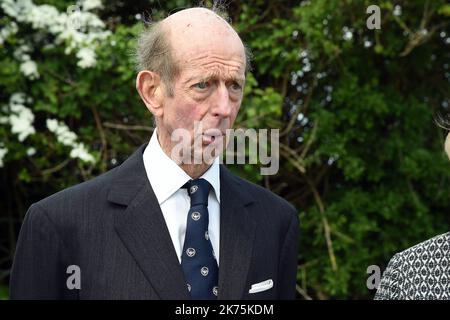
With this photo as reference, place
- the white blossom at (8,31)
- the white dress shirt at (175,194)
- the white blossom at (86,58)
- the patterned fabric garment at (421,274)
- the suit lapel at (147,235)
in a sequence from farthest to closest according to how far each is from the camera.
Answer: the white blossom at (8,31), the white blossom at (86,58), the patterned fabric garment at (421,274), the white dress shirt at (175,194), the suit lapel at (147,235)

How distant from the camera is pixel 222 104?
2.20 metres

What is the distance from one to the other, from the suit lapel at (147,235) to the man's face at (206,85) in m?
0.21

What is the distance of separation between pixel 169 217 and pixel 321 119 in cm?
276

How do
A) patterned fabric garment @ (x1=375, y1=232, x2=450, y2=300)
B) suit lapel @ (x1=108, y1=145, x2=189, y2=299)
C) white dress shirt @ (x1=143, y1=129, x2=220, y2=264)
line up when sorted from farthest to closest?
patterned fabric garment @ (x1=375, y1=232, x2=450, y2=300) < white dress shirt @ (x1=143, y1=129, x2=220, y2=264) < suit lapel @ (x1=108, y1=145, x2=189, y2=299)

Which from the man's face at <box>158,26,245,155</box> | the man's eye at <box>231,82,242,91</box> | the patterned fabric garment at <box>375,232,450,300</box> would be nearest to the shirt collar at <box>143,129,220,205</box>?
the man's face at <box>158,26,245,155</box>

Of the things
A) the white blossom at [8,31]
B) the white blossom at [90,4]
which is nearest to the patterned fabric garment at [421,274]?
the white blossom at [90,4]

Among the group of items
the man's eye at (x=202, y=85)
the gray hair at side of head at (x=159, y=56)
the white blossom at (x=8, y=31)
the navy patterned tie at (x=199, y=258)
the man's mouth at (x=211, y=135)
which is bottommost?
the navy patterned tie at (x=199, y=258)

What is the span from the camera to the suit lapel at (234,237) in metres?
2.19

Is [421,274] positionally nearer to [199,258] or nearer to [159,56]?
[199,258]

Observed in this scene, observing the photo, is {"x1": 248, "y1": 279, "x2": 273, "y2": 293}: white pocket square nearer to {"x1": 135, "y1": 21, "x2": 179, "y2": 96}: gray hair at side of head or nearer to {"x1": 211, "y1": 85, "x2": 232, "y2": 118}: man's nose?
{"x1": 211, "y1": 85, "x2": 232, "y2": 118}: man's nose

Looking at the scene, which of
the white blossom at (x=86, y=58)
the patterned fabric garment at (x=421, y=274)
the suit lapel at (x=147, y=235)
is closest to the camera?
the suit lapel at (x=147, y=235)

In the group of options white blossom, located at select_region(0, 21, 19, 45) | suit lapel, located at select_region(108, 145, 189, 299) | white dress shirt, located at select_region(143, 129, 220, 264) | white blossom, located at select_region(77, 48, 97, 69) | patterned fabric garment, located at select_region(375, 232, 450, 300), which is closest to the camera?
suit lapel, located at select_region(108, 145, 189, 299)

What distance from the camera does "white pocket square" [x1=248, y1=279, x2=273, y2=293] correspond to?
225cm

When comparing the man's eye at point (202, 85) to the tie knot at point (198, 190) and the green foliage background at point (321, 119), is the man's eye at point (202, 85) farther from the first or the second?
the green foliage background at point (321, 119)
